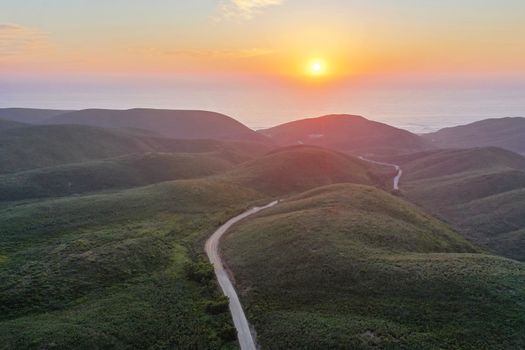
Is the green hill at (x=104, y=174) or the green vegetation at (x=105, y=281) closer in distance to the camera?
the green vegetation at (x=105, y=281)

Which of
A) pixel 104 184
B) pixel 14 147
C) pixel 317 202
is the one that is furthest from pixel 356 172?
Result: pixel 14 147

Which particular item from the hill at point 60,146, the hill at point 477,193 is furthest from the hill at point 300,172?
the hill at point 60,146

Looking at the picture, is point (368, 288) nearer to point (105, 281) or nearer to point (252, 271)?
point (252, 271)

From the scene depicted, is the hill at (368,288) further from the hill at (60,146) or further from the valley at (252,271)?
the hill at (60,146)

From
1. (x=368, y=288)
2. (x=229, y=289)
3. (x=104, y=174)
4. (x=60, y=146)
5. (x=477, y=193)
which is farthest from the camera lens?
(x=60, y=146)

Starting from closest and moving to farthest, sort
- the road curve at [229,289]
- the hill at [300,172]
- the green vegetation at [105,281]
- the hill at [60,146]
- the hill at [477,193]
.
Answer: the green vegetation at [105,281] < the road curve at [229,289] < the hill at [477,193] < the hill at [300,172] < the hill at [60,146]

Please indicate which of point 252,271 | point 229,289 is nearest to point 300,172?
point 252,271
